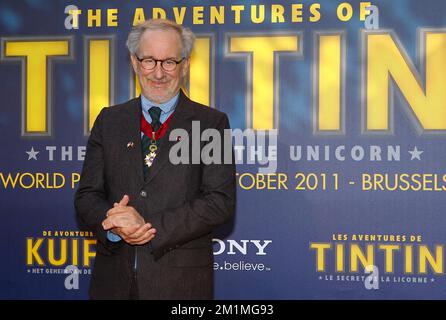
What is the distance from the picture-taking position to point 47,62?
3.12 metres

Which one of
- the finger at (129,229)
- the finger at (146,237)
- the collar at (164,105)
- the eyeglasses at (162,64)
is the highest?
the eyeglasses at (162,64)

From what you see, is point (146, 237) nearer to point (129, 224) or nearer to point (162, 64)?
point (129, 224)

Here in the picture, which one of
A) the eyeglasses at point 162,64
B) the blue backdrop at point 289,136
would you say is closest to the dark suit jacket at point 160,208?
the eyeglasses at point 162,64

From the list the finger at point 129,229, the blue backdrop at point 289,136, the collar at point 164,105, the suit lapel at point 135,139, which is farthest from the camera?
the blue backdrop at point 289,136

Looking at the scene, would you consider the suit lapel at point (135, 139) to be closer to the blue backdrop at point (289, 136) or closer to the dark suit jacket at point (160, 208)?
the dark suit jacket at point (160, 208)

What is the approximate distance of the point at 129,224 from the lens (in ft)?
5.57

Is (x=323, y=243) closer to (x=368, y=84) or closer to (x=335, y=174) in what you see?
(x=335, y=174)

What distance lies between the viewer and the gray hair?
1833 millimetres

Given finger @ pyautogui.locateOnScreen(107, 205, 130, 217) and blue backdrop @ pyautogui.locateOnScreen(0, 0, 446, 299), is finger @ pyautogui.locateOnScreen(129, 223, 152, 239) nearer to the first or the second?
finger @ pyautogui.locateOnScreen(107, 205, 130, 217)

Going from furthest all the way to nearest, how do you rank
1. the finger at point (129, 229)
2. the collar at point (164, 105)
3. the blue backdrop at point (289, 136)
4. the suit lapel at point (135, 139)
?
1. the blue backdrop at point (289, 136)
2. the collar at point (164, 105)
3. the suit lapel at point (135, 139)
4. the finger at point (129, 229)

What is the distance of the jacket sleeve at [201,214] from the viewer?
5.67 ft

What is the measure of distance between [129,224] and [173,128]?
0.33 metres

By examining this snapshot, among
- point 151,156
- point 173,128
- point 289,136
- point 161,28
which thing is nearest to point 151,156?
point 151,156

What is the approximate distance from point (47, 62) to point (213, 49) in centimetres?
85
